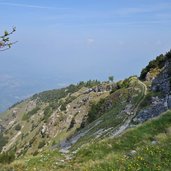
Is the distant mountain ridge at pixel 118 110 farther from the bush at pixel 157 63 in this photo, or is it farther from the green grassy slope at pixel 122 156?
the green grassy slope at pixel 122 156

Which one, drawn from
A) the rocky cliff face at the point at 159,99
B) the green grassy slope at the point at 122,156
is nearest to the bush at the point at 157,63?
the rocky cliff face at the point at 159,99

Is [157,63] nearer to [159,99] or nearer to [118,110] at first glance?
[118,110]

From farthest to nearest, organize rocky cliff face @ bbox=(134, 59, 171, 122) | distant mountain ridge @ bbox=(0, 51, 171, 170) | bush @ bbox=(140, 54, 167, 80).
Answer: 1. bush @ bbox=(140, 54, 167, 80)
2. distant mountain ridge @ bbox=(0, 51, 171, 170)
3. rocky cliff face @ bbox=(134, 59, 171, 122)

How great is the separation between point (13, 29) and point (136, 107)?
49.0 m

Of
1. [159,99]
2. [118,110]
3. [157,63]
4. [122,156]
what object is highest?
[157,63]

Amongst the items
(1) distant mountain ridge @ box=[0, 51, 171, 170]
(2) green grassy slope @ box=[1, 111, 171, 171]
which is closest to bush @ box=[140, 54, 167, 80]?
(1) distant mountain ridge @ box=[0, 51, 171, 170]

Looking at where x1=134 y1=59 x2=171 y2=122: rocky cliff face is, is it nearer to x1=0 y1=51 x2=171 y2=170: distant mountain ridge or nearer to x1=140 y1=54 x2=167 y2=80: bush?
x1=0 y1=51 x2=171 y2=170: distant mountain ridge

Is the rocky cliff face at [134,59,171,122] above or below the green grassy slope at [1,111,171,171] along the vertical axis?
below

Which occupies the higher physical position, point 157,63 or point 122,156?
point 157,63

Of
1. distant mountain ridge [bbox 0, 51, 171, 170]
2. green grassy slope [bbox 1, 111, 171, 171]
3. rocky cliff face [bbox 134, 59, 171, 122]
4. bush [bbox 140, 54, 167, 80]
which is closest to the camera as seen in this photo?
green grassy slope [bbox 1, 111, 171, 171]

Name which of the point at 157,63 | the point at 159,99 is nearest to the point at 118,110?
the point at 159,99

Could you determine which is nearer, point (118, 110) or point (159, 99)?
point (159, 99)

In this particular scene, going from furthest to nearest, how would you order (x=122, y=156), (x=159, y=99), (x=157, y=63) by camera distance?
(x=157, y=63)
(x=159, y=99)
(x=122, y=156)

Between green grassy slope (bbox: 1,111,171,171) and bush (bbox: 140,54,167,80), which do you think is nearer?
green grassy slope (bbox: 1,111,171,171)
